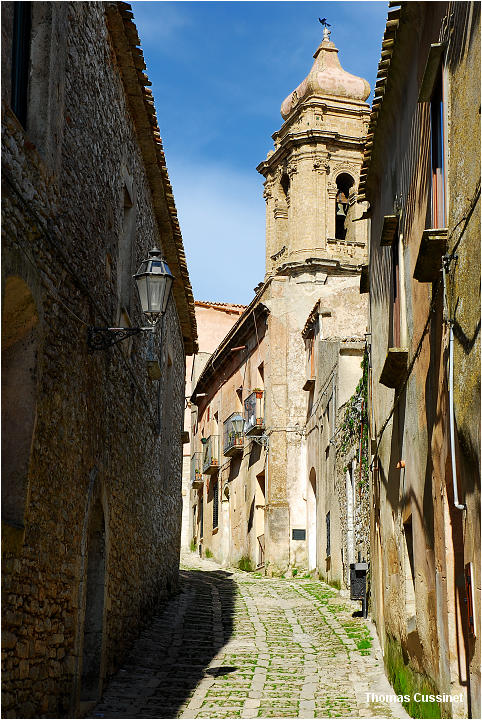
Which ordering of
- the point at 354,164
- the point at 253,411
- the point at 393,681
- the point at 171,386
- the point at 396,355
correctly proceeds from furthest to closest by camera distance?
1. the point at 354,164
2. the point at 253,411
3. the point at 171,386
4. the point at 393,681
5. the point at 396,355

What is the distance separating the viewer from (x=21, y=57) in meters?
6.67

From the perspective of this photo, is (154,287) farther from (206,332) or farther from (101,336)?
(206,332)

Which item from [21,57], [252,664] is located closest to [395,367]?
[252,664]

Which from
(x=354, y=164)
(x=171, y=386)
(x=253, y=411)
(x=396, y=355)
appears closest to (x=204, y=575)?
(x=253, y=411)

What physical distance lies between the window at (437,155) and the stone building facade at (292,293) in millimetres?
14229

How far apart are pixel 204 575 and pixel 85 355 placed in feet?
49.7

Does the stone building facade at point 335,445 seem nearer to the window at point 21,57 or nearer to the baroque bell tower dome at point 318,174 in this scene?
the baroque bell tower dome at point 318,174

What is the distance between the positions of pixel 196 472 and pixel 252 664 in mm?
23634

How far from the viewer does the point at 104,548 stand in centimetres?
911

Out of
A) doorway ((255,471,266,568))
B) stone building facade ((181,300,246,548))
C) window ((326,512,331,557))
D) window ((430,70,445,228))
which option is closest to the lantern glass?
window ((430,70,445,228))

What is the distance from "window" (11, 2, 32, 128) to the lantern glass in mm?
2513

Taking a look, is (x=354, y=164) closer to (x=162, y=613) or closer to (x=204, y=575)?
(x=204, y=575)

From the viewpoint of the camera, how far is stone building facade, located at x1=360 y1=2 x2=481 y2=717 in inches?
222

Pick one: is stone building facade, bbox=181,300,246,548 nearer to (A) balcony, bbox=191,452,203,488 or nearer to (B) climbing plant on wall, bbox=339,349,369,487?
(A) balcony, bbox=191,452,203,488
